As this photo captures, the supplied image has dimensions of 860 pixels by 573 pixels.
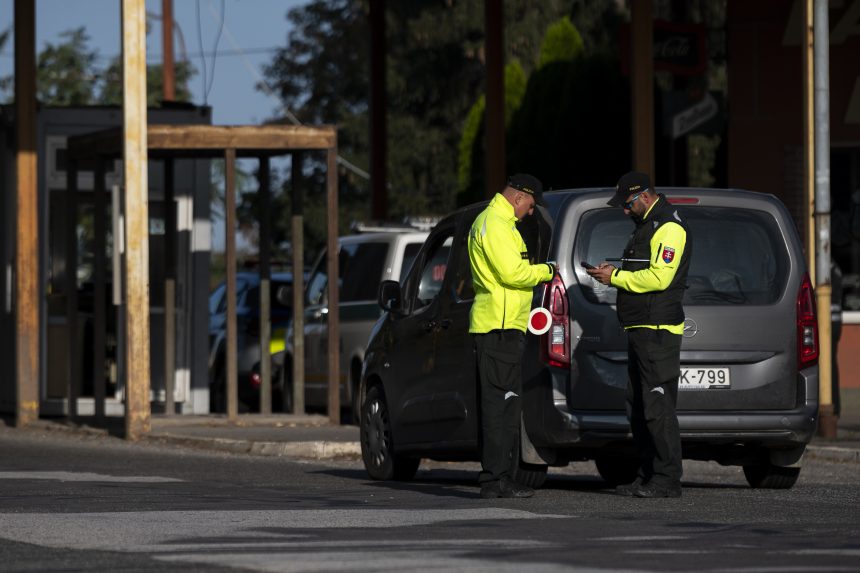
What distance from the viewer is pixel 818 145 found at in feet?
59.9

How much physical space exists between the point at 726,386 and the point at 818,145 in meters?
6.68

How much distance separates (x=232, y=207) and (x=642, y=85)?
12.6 feet

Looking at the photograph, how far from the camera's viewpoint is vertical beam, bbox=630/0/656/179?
62.2 ft

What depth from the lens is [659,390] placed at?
1145 centimetres

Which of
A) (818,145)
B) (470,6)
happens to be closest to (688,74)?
(818,145)

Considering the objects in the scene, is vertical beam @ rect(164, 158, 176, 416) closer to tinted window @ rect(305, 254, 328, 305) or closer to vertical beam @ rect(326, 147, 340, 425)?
tinted window @ rect(305, 254, 328, 305)

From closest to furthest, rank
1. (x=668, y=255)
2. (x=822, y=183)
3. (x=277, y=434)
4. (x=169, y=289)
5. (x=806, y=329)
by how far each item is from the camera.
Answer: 1. (x=668, y=255)
2. (x=806, y=329)
3. (x=822, y=183)
4. (x=277, y=434)
5. (x=169, y=289)

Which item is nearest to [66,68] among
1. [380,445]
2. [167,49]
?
[167,49]

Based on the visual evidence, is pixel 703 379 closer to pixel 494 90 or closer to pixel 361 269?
pixel 361 269

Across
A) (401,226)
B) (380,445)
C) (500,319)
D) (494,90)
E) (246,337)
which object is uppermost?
(494,90)

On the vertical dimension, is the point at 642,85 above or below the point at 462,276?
above

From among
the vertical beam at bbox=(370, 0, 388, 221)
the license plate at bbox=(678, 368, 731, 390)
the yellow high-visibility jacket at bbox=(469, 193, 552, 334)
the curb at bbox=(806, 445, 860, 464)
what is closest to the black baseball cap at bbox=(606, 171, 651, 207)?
the yellow high-visibility jacket at bbox=(469, 193, 552, 334)

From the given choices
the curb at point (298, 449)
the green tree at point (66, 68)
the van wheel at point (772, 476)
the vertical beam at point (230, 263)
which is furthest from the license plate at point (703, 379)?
the green tree at point (66, 68)

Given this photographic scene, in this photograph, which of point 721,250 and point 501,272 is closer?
point 501,272
